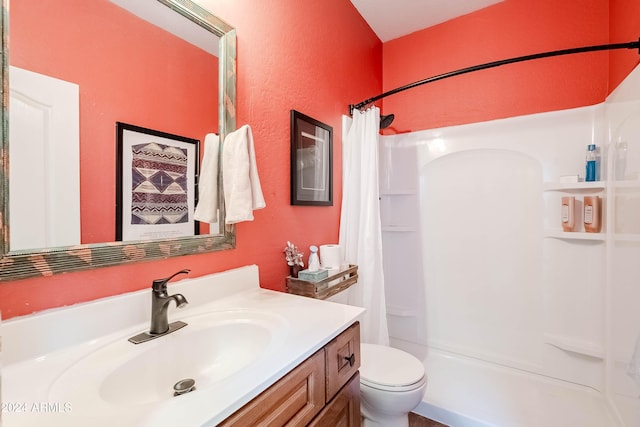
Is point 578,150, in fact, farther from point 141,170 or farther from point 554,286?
point 141,170

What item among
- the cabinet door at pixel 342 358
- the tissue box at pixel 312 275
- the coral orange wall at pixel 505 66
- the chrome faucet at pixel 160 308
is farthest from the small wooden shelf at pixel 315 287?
the coral orange wall at pixel 505 66

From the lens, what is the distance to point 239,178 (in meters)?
1.12

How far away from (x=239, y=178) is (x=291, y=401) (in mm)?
771

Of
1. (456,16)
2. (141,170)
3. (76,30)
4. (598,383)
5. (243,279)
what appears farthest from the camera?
(456,16)

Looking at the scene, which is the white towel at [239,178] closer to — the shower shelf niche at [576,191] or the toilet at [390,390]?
the toilet at [390,390]

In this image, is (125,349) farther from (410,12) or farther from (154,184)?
(410,12)

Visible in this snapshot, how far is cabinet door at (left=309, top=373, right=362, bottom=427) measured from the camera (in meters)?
0.85

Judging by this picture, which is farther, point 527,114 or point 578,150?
point 527,114

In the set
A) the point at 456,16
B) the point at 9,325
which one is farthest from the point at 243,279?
the point at 456,16

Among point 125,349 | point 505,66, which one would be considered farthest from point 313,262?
point 505,66

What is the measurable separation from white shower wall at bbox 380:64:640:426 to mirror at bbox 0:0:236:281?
1752 millimetres

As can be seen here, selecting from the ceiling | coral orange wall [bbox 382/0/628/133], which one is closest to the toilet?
coral orange wall [bbox 382/0/628/133]

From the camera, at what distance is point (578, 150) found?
71.1 inches

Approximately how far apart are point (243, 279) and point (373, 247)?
898 millimetres
